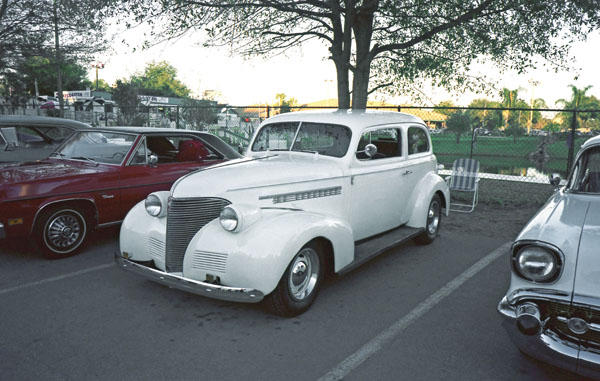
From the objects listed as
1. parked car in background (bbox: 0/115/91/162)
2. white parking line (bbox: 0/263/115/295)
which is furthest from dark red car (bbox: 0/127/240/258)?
parked car in background (bbox: 0/115/91/162)

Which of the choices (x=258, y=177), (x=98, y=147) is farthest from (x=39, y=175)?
(x=258, y=177)

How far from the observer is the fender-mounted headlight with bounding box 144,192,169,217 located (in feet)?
14.6

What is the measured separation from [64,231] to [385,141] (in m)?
4.23

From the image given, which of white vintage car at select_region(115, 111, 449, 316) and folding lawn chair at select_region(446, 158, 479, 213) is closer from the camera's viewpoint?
white vintage car at select_region(115, 111, 449, 316)

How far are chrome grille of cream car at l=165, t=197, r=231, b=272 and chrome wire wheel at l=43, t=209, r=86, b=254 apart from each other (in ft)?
7.49

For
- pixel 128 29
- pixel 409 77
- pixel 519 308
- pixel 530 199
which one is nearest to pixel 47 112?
pixel 128 29

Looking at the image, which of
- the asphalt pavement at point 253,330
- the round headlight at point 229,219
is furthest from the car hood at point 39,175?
the round headlight at point 229,219

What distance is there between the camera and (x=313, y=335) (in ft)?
12.2

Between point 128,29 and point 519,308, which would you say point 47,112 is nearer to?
point 128,29

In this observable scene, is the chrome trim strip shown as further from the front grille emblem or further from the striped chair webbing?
the striped chair webbing

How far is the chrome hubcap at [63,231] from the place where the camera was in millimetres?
5512

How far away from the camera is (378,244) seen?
5207 mm

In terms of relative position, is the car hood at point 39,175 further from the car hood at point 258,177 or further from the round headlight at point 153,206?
the car hood at point 258,177

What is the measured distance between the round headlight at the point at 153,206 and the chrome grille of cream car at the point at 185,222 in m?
0.44
